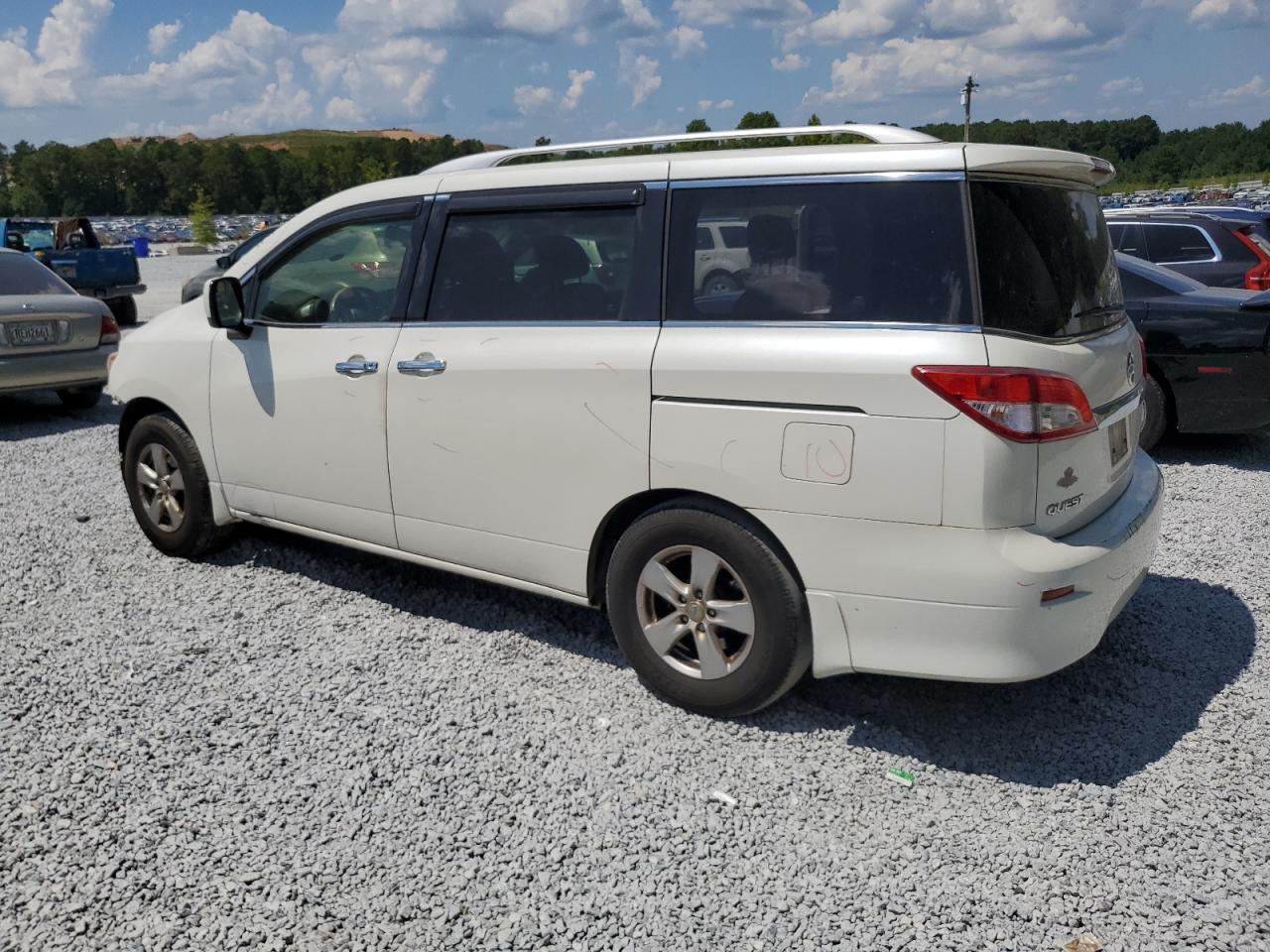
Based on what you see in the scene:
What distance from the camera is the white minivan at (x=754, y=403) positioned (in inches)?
125

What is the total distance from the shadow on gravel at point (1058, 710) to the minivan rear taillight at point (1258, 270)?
7.50 m

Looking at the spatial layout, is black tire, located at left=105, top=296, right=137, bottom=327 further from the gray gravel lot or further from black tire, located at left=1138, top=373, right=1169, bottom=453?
black tire, located at left=1138, top=373, right=1169, bottom=453

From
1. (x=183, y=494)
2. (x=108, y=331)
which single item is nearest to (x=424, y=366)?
(x=183, y=494)

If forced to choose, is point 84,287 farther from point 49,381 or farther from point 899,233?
point 899,233

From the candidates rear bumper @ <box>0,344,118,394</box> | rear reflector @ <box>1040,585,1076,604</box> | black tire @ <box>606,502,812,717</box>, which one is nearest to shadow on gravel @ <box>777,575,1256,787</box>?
black tire @ <box>606,502,812,717</box>

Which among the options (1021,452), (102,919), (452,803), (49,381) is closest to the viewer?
(102,919)

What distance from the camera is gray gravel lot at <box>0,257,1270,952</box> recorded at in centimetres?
280

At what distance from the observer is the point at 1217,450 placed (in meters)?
8.08

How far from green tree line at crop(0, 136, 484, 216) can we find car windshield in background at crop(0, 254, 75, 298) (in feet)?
482

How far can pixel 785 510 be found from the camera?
340 cm

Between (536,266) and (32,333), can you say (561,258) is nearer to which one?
(536,266)

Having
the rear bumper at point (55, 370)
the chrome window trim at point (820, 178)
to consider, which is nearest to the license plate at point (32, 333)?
the rear bumper at point (55, 370)

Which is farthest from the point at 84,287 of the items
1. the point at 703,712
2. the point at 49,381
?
the point at 703,712

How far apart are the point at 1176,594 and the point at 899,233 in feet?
9.07
